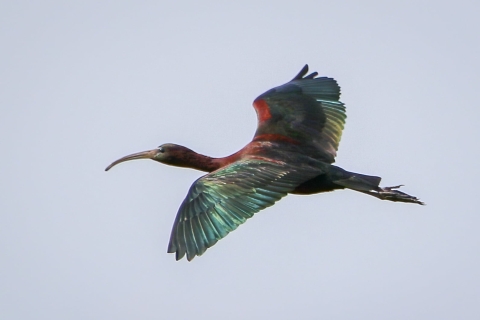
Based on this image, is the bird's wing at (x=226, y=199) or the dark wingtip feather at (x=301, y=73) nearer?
the bird's wing at (x=226, y=199)

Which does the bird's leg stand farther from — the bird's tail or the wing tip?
the wing tip

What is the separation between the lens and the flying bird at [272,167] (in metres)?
16.3

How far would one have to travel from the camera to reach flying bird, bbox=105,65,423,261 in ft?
53.5

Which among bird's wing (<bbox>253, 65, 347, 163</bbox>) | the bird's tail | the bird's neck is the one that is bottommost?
the bird's neck

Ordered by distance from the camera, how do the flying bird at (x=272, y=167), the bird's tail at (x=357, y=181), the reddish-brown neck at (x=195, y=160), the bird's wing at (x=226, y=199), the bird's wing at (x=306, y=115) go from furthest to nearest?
the bird's wing at (x=306, y=115)
the reddish-brown neck at (x=195, y=160)
the bird's tail at (x=357, y=181)
the flying bird at (x=272, y=167)
the bird's wing at (x=226, y=199)

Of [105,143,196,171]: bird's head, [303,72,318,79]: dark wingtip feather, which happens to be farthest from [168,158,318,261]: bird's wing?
[303,72,318,79]: dark wingtip feather

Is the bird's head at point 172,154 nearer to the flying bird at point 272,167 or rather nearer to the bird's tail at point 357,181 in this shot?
the flying bird at point 272,167

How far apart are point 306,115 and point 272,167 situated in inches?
97.0

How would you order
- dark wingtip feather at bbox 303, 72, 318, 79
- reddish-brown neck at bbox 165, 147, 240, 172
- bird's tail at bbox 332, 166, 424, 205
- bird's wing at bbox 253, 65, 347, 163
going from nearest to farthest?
bird's tail at bbox 332, 166, 424, 205 < reddish-brown neck at bbox 165, 147, 240, 172 < bird's wing at bbox 253, 65, 347, 163 < dark wingtip feather at bbox 303, 72, 318, 79

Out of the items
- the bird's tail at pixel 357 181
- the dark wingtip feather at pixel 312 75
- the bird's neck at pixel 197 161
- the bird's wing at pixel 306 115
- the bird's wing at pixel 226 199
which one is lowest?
the bird's wing at pixel 226 199

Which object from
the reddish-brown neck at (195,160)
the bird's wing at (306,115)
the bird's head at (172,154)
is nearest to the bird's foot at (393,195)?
the bird's wing at (306,115)

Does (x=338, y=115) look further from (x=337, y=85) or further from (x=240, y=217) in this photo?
(x=240, y=217)

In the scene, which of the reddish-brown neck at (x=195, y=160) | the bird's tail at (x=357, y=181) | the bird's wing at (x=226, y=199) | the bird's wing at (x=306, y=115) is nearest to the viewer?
the bird's wing at (x=226, y=199)

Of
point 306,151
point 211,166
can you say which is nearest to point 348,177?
point 306,151
